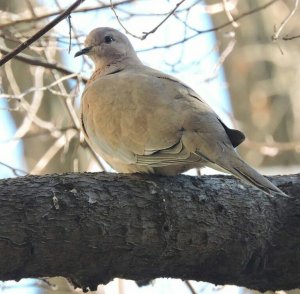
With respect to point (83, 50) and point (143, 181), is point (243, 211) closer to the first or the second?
point (143, 181)

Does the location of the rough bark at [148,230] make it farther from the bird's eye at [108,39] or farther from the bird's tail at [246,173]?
the bird's eye at [108,39]

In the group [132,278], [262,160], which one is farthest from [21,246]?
[262,160]

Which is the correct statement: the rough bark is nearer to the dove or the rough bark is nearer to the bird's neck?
the dove

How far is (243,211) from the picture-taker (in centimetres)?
288

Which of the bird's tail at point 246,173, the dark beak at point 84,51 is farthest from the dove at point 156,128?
the dark beak at point 84,51

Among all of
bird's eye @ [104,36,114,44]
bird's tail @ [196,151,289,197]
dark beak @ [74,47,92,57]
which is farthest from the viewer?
bird's eye @ [104,36,114,44]

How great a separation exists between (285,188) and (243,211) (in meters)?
0.29

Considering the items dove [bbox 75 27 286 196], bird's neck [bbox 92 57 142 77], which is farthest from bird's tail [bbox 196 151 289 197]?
bird's neck [bbox 92 57 142 77]

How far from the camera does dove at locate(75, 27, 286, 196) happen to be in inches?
118

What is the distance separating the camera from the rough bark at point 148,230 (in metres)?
2.40

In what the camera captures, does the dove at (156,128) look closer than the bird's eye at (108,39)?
Yes

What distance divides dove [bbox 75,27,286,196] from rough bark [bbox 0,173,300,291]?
0.10 meters

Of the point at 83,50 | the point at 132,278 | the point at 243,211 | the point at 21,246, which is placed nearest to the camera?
the point at 21,246

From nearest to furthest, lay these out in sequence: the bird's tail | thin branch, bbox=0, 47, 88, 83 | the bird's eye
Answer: the bird's tail < thin branch, bbox=0, 47, 88, 83 < the bird's eye
